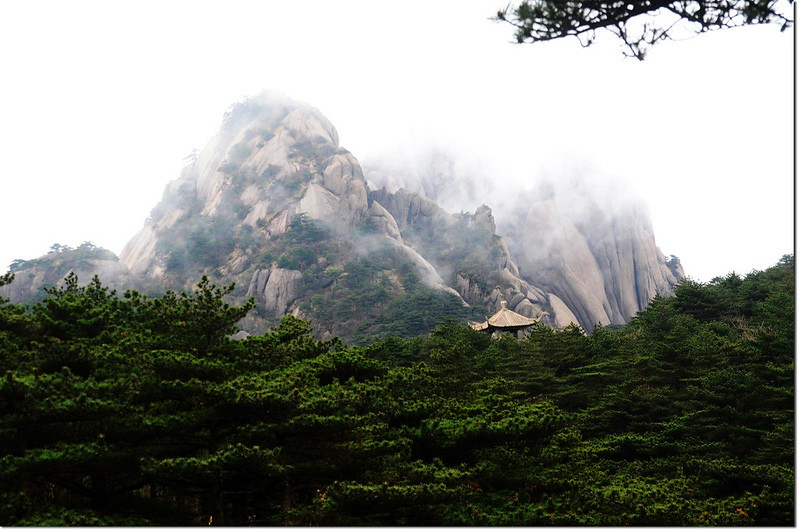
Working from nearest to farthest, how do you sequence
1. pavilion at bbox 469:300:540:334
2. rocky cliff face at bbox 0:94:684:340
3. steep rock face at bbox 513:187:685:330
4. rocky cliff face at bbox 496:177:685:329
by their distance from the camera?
1. pavilion at bbox 469:300:540:334
2. rocky cliff face at bbox 0:94:684:340
3. steep rock face at bbox 513:187:685:330
4. rocky cliff face at bbox 496:177:685:329

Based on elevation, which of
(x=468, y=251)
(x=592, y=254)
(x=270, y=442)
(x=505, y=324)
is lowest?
(x=270, y=442)

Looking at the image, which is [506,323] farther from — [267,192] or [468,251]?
[267,192]

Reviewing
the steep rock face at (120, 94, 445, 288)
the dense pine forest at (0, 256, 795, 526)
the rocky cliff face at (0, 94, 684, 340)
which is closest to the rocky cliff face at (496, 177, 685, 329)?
the rocky cliff face at (0, 94, 684, 340)

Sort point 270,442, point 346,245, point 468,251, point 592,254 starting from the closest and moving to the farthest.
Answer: point 270,442 < point 346,245 < point 468,251 < point 592,254

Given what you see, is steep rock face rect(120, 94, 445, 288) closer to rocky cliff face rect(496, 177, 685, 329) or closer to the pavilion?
→ rocky cliff face rect(496, 177, 685, 329)

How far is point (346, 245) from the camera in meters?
57.5

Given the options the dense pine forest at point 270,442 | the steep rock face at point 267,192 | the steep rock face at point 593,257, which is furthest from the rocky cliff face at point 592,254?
the dense pine forest at point 270,442

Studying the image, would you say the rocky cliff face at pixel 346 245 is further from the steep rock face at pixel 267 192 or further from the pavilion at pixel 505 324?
the pavilion at pixel 505 324

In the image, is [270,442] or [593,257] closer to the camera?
[270,442]

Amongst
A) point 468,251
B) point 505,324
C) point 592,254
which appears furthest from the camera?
point 592,254

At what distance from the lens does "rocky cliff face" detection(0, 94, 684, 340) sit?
5269cm

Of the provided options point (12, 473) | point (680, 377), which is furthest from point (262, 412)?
point (680, 377)

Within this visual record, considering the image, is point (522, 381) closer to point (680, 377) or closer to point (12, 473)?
point (680, 377)

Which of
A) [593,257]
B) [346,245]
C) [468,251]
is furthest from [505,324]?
[593,257]
